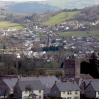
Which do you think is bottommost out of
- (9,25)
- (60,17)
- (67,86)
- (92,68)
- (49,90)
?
(9,25)

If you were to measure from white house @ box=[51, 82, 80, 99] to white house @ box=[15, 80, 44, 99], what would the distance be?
1.13 meters

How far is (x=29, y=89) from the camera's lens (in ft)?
131

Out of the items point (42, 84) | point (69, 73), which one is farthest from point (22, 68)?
point (42, 84)

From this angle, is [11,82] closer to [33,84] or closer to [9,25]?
[33,84]

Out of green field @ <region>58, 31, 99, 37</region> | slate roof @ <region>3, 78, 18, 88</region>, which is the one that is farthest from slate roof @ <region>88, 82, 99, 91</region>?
green field @ <region>58, 31, 99, 37</region>

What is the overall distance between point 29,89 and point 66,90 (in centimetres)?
322

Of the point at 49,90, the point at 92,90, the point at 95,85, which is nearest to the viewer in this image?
the point at 92,90

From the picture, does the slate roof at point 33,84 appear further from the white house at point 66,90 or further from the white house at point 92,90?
the white house at point 92,90

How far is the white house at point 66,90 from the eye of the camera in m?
40.5

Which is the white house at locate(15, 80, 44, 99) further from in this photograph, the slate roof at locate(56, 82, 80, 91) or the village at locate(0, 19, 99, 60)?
the village at locate(0, 19, 99, 60)

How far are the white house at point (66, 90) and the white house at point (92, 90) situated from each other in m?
0.82

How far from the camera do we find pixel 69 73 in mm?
53125

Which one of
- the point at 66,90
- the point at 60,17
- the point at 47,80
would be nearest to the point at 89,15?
the point at 60,17

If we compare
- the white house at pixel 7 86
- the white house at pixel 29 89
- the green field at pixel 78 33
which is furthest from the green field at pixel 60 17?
the white house at pixel 29 89
